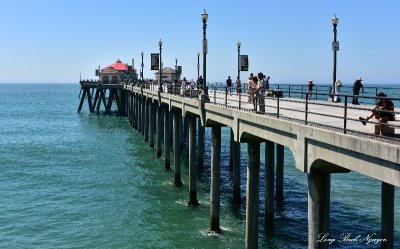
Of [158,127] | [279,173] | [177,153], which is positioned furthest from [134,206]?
[158,127]

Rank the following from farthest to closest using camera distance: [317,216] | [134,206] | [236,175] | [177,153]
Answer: [177,153], [134,206], [236,175], [317,216]

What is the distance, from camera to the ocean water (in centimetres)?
1903

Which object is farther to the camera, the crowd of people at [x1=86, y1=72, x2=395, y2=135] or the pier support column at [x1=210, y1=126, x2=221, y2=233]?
the pier support column at [x1=210, y1=126, x2=221, y2=233]

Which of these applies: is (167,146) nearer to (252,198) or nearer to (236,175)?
(236,175)

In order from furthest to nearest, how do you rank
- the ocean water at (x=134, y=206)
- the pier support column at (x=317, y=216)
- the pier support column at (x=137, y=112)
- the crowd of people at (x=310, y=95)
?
the pier support column at (x=137, y=112) < the ocean water at (x=134, y=206) < the pier support column at (x=317, y=216) < the crowd of people at (x=310, y=95)

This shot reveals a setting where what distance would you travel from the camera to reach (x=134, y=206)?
23.8 metres

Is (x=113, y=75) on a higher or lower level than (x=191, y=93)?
higher

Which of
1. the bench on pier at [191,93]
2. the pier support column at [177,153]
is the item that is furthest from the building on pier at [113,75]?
the bench on pier at [191,93]

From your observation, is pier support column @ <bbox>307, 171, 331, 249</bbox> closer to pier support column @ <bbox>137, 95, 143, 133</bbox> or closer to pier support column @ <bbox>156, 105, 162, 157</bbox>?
pier support column @ <bbox>156, 105, 162, 157</bbox>

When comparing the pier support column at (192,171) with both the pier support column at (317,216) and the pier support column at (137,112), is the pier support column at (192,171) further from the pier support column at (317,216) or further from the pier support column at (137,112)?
the pier support column at (137,112)

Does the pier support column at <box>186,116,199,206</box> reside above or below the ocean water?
above

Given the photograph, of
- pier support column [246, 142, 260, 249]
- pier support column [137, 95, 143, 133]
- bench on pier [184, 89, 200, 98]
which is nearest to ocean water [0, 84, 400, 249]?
pier support column [246, 142, 260, 249]

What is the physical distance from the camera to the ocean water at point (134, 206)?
19034 millimetres

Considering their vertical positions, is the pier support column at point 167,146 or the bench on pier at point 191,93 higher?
the bench on pier at point 191,93
